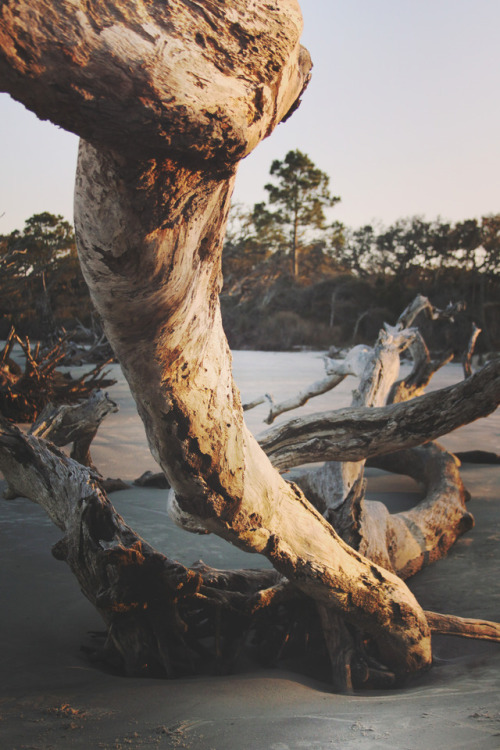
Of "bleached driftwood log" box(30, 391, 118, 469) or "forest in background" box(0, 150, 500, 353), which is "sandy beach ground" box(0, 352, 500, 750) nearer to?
"bleached driftwood log" box(30, 391, 118, 469)

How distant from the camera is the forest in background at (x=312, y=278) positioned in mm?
20597

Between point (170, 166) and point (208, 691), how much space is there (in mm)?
1829

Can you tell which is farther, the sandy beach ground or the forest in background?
the forest in background

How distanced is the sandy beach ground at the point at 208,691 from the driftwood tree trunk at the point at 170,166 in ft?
1.93

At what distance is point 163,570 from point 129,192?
1687 millimetres

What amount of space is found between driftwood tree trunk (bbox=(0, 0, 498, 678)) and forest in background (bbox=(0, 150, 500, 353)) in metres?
13.8

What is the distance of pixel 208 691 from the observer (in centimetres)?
210

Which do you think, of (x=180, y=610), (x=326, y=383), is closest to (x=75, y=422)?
(x=326, y=383)

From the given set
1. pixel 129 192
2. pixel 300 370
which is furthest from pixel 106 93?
pixel 300 370

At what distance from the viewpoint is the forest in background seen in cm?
2060

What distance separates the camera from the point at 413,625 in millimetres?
2574

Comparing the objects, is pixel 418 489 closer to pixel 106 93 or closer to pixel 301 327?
pixel 106 93

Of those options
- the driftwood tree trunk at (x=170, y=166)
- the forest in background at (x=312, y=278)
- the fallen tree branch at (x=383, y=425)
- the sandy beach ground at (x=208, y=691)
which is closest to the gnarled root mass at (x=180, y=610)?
the sandy beach ground at (x=208, y=691)

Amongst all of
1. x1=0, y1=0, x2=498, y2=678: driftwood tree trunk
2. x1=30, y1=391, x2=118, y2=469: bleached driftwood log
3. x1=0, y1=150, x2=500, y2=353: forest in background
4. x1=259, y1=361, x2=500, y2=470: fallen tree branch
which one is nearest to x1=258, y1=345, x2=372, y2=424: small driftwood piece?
x1=30, y1=391, x2=118, y2=469: bleached driftwood log
